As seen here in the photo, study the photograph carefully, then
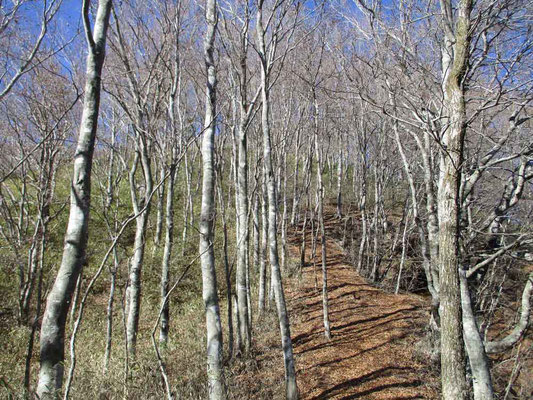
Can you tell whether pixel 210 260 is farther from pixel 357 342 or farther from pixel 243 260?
pixel 357 342

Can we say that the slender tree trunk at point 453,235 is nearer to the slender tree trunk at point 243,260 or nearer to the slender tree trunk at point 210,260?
the slender tree trunk at point 210,260

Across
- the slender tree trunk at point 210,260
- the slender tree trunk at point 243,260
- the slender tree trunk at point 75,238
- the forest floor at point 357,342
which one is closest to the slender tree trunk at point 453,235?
the slender tree trunk at point 210,260

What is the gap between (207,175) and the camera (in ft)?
14.5

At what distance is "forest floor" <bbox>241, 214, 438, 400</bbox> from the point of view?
6203mm

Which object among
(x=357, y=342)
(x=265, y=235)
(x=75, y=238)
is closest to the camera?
(x=75, y=238)

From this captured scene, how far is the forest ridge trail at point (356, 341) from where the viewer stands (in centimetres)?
619

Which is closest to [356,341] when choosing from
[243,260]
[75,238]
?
[243,260]

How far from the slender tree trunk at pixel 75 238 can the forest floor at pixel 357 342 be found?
4.63m

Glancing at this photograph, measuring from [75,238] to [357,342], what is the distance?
23.7ft

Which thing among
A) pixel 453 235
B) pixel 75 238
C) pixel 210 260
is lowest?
pixel 210 260

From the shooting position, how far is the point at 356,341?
314 inches

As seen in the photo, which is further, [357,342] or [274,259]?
[357,342]

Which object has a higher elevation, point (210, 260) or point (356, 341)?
point (210, 260)

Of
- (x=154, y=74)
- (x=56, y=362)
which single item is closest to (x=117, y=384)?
(x=56, y=362)
